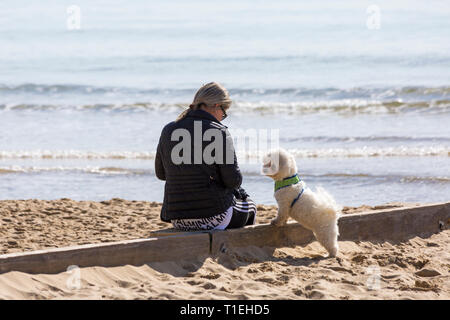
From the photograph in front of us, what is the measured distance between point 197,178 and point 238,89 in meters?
15.5

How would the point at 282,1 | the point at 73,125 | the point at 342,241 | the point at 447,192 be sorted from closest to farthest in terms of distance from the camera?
the point at 342,241 < the point at 447,192 < the point at 73,125 < the point at 282,1

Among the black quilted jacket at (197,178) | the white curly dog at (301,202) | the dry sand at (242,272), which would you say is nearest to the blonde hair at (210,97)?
the black quilted jacket at (197,178)

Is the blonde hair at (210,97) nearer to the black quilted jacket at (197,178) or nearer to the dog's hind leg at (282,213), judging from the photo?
the black quilted jacket at (197,178)

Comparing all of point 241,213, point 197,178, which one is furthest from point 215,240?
point 197,178

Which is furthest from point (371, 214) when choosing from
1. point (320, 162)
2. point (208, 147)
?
point (320, 162)

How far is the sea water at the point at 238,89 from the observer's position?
10594 mm

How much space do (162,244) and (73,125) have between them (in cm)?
1094

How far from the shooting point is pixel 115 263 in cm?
499

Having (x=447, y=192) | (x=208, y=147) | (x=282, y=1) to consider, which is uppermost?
(x=282, y=1)

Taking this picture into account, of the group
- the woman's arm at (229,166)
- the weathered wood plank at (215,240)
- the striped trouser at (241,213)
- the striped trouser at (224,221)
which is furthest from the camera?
the striped trouser at (241,213)

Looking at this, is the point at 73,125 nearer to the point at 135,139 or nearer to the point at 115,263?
the point at 135,139

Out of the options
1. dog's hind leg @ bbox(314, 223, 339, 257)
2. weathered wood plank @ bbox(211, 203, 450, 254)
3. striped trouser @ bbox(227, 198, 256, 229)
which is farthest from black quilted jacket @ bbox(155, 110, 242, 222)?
dog's hind leg @ bbox(314, 223, 339, 257)

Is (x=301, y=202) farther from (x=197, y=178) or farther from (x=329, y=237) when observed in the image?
(x=197, y=178)

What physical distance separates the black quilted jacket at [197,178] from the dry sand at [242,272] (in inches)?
16.3
